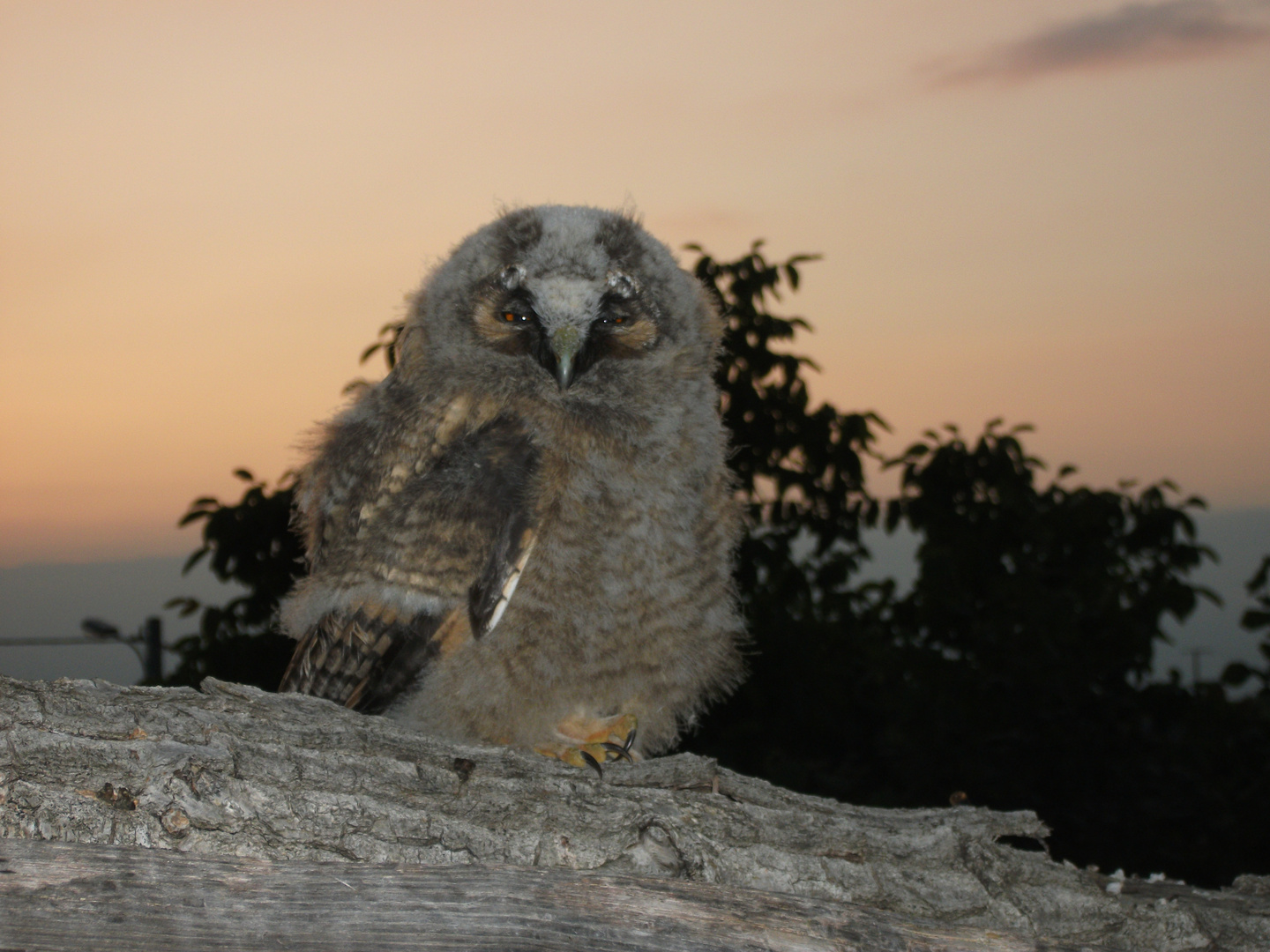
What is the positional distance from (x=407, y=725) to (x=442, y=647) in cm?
32

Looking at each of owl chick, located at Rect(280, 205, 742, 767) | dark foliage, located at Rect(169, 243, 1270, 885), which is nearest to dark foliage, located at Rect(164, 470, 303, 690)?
dark foliage, located at Rect(169, 243, 1270, 885)

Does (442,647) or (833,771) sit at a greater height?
(442,647)

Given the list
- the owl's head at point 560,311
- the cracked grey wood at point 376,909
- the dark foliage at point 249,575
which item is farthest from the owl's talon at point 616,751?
the dark foliage at point 249,575

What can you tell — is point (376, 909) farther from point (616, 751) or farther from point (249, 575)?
point (249, 575)

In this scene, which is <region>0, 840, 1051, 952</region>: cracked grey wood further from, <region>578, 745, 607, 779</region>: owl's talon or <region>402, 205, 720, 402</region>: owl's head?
<region>402, 205, 720, 402</region>: owl's head

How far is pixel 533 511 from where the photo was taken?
292 centimetres

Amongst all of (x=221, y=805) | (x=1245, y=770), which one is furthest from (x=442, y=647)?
(x=1245, y=770)

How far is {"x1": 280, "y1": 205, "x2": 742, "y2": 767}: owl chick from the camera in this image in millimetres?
2945

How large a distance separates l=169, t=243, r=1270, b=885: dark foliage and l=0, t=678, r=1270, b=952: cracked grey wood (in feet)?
6.98

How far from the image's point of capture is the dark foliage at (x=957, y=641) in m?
5.31

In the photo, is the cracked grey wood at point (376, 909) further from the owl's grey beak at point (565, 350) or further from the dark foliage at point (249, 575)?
the dark foliage at point (249, 575)

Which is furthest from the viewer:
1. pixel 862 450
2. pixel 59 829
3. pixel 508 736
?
pixel 862 450

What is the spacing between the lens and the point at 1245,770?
18.2 feet

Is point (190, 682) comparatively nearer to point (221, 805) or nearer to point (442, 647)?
point (442, 647)
